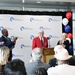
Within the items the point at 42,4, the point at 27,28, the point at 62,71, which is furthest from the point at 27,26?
the point at 62,71

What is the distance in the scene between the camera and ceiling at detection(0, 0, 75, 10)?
27.7 feet

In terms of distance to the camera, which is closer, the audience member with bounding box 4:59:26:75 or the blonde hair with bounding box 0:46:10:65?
the audience member with bounding box 4:59:26:75

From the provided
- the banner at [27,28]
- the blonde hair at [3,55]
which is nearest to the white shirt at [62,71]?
the blonde hair at [3,55]

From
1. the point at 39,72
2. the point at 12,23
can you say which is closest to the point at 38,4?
the point at 12,23

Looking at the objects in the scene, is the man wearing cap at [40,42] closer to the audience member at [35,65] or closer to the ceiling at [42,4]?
the ceiling at [42,4]

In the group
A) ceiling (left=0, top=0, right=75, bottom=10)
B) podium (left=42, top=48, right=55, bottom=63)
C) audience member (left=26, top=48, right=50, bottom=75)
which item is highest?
ceiling (left=0, top=0, right=75, bottom=10)

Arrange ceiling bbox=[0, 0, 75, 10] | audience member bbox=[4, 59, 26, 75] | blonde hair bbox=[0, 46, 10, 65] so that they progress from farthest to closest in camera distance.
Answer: ceiling bbox=[0, 0, 75, 10] < blonde hair bbox=[0, 46, 10, 65] < audience member bbox=[4, 59, 26, 75]

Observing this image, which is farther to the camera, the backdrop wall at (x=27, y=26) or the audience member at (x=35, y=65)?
the backdrop wall at (x=27, y=26)

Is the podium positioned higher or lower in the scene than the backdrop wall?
lower

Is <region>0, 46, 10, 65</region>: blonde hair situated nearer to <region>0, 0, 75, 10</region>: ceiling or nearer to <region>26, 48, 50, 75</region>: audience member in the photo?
<region>26, 48, 50, 75</region>: audience member

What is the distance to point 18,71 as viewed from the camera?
2131mm

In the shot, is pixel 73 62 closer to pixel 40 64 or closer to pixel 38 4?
pixel 40 64

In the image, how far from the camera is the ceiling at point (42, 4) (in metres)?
8.45

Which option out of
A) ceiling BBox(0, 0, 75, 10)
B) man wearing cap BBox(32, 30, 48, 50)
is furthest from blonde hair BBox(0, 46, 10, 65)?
ceiling BBox(0, 0, 75, 10)
